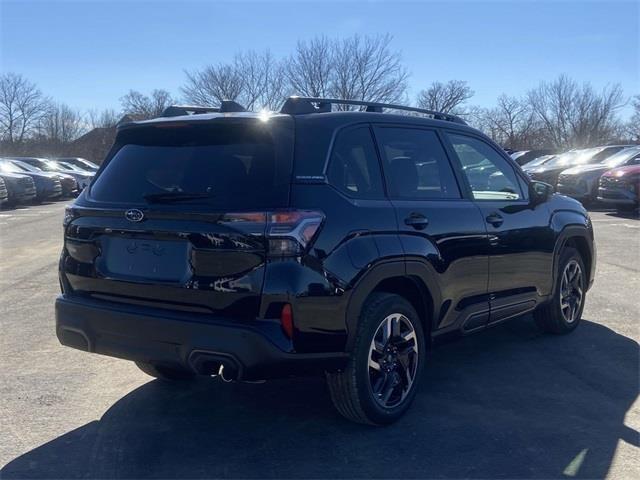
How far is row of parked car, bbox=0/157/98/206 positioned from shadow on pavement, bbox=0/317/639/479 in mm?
13653

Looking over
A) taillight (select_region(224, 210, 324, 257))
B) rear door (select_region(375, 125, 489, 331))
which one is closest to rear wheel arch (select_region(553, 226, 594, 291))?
rear door (select_region(375, 125, 489, 331))

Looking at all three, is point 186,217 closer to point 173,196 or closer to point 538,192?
point 173,196

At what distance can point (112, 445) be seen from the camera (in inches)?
152

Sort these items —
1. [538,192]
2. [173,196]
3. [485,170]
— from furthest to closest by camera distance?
1. [538,192]
2. [485,170]
3. [173,196]

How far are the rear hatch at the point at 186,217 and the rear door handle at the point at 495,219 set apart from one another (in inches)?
73.6

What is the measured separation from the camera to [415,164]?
458 centimetres

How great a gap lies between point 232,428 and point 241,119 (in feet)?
5.91

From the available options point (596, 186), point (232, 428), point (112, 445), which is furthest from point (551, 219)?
point (596, 186)

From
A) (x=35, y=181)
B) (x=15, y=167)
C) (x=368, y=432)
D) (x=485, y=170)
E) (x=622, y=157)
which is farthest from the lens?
(x=15, y=167)

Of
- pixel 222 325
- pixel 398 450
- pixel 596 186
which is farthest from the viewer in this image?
pixel 596 186

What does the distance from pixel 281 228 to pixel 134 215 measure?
872 mm

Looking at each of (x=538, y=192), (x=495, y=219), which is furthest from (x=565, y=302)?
(x=495, y=219)

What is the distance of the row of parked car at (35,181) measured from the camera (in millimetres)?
20828

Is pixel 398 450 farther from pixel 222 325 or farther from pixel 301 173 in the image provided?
pixel 301 173
